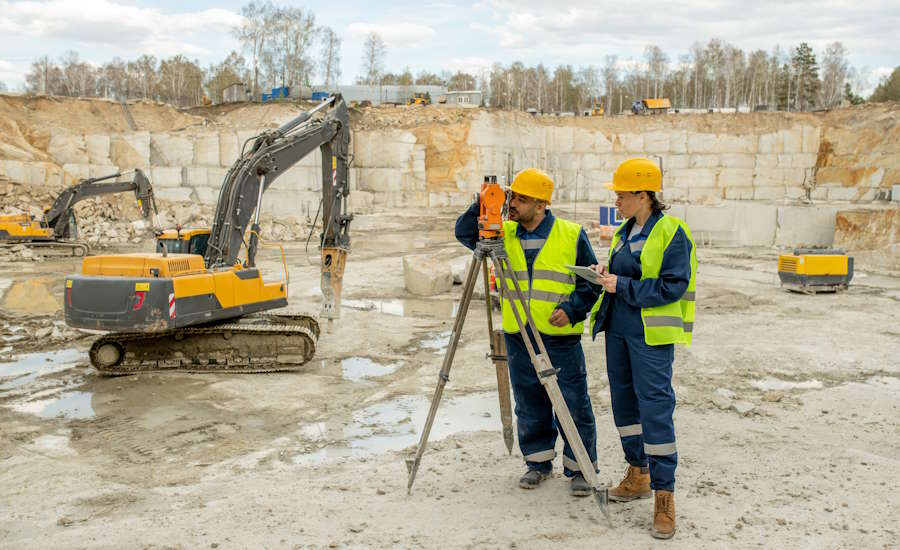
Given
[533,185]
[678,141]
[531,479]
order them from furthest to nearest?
[678,141], [531,479], [533,185]

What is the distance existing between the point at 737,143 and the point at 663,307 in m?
43.6

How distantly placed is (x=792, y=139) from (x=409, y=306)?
1479 inches

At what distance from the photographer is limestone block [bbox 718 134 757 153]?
43469mm

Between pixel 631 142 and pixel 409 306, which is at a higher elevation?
pixel 631 142

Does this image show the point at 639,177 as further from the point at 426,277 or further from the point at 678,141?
the point at 678,141

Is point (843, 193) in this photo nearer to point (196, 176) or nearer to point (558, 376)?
point (196, 176)

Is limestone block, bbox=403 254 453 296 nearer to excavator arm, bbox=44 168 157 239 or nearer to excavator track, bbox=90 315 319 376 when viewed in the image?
excavator track, bbox=90 315 319 376

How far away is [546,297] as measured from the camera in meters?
4.23

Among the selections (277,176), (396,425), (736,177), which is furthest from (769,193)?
(396,425)

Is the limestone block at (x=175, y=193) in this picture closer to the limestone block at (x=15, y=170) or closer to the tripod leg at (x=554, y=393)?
the limestone block at (x=15, y=170)

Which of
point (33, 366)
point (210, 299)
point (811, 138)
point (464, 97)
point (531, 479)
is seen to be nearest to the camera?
point (531, 479)

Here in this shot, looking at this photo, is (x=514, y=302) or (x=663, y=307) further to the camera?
(x=514, y=302)

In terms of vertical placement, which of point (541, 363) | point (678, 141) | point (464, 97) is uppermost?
point (464, 97)

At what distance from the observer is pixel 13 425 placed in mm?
6723
